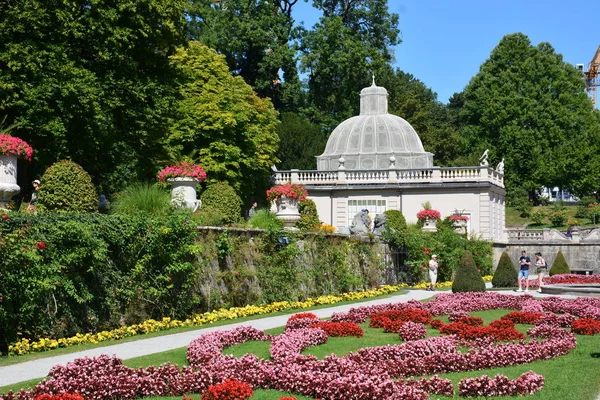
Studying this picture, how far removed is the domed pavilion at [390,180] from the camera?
43156 mm

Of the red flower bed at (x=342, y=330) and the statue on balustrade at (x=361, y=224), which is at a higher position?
the statue on balustrade at (x=361, y=224)

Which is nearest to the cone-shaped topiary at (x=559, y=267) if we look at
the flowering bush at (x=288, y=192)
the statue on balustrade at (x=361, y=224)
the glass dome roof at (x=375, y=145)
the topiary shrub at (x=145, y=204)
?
the glass dome roof at (x=375, y=145)

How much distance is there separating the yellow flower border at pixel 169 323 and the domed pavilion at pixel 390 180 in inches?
719

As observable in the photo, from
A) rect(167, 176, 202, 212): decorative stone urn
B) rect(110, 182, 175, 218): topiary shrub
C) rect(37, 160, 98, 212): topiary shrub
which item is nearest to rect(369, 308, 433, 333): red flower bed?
rect(110, 182, 175, 218): topiary shrub

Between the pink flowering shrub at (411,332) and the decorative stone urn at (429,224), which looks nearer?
the pink flowering shrub at (411,332)

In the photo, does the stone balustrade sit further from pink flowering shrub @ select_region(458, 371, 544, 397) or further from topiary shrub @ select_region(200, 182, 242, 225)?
pink flowering shrub @ select_region(458, 371, 544, 397)

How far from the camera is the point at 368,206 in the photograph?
44812 millimetres

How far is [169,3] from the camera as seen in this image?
27.5 m

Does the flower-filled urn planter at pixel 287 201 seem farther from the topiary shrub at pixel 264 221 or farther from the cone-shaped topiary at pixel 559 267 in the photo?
the cone-shaped topiary at pixel 559 267

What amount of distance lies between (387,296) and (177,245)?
10746mm

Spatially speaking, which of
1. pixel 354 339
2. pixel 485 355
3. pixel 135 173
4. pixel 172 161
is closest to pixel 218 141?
pixel 172 161

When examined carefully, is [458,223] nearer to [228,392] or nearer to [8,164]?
[8,164]

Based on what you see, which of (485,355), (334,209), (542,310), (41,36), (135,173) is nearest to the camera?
(485,355)

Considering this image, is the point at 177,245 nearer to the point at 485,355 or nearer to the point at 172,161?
the point at 485,355
